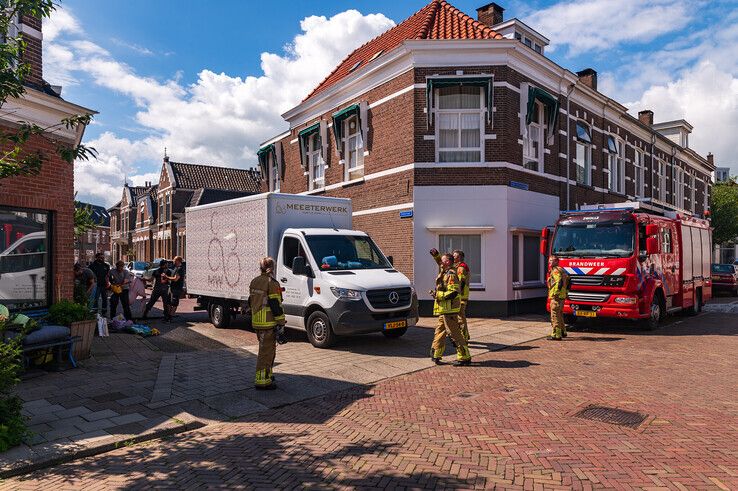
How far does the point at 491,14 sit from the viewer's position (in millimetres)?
18719

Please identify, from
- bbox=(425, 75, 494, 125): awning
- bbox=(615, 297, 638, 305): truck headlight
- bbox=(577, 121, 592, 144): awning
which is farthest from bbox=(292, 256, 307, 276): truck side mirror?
bbox=(577, 121, 592, 144): awning

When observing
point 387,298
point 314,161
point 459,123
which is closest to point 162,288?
point 387,298

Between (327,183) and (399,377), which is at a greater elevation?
(327,183)

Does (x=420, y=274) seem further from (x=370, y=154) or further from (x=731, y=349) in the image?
(x=731, y=349)

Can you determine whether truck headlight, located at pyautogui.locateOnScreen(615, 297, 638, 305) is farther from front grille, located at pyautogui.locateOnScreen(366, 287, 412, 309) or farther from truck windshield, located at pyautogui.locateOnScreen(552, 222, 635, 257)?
front grille, located at pyautogui.locateOnScreen(366, 287, 412, 309)

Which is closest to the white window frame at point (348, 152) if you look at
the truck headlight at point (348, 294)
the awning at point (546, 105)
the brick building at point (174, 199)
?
the awning at point (546, 105)

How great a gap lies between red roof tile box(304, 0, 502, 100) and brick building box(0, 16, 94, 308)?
32.5 ft

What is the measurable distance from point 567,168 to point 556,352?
34.2ft

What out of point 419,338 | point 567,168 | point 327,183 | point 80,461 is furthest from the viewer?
point 327,183

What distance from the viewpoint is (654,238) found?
11.5 meters

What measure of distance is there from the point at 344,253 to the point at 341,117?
9.23 metres

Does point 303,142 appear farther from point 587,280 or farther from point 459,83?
point 587,280

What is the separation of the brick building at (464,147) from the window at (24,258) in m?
9.57

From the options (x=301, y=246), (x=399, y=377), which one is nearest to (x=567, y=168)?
(x=301, y=246)
